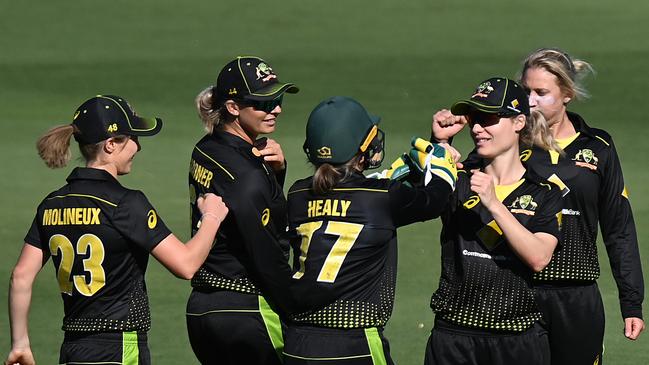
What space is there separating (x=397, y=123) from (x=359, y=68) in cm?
309

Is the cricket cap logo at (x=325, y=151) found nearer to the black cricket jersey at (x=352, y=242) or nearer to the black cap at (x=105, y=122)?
the black cricket jersey at (x=352, y=242)

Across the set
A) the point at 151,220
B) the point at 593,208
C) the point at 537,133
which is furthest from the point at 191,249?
the point at 593,208

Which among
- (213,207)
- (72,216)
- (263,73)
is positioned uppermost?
(263,73)

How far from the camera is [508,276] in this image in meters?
6.02

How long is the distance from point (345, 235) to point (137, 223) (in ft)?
3.13

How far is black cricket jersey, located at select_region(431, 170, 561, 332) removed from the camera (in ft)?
19.7

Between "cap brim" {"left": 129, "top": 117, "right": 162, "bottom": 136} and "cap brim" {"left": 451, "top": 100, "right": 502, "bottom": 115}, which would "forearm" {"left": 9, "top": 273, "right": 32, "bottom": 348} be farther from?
"cap brim" {"left": 451, "top": 100, "right": 502, "bottom": 115}

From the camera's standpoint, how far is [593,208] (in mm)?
6863

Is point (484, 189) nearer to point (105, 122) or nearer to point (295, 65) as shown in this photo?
point (105, 122)

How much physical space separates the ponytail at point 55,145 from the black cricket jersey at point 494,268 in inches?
74.9

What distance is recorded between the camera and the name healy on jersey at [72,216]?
579 centimetres

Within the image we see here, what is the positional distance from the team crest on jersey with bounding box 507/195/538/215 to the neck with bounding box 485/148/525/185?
0.40ft

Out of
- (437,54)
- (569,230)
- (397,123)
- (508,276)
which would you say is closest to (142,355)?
(508,276)

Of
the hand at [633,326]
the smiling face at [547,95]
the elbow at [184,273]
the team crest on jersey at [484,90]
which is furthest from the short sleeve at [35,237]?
→ the hand at [633,326]
